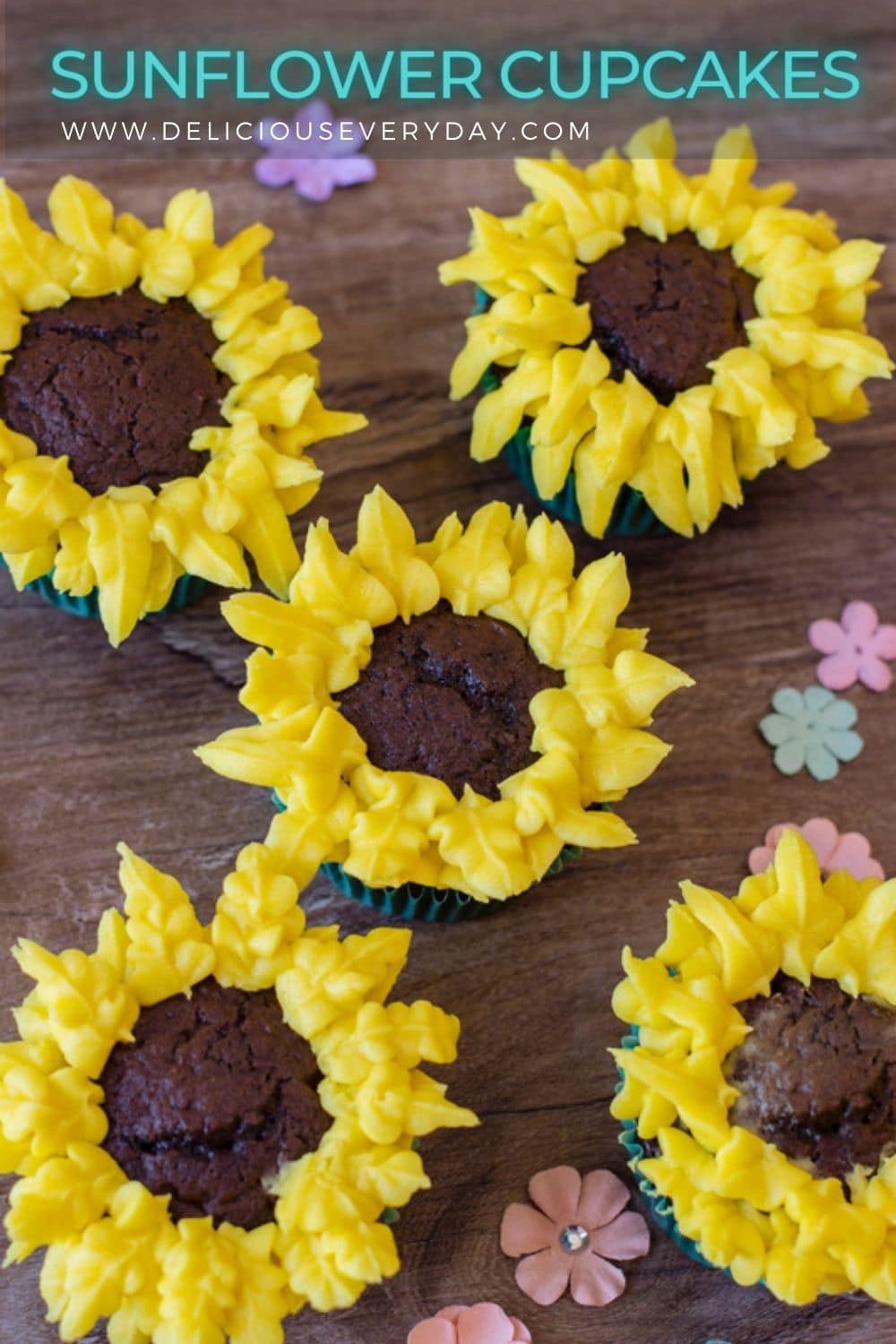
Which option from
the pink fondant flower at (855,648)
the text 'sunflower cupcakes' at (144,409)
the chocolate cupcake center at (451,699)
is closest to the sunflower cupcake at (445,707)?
the chocolate cupcake center at (451,699)

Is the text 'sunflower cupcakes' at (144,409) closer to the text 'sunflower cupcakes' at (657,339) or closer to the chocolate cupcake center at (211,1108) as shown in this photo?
the text 'sunflower cupcakes' at (657,339)

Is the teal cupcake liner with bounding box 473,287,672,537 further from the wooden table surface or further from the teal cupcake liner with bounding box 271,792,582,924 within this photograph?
the teal cupcake liner with bounding box 271,792,582,924

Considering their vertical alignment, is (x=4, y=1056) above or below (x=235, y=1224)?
above

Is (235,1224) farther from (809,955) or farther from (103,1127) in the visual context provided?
(809,955)

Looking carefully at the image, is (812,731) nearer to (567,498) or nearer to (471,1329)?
(567,498)

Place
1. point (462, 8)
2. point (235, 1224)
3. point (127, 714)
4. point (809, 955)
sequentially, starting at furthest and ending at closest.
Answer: point (462, 8)
point (127, 714)
point (809, 955)
point (235, 1224)

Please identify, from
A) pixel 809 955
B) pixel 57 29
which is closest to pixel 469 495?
pixel 809 955
